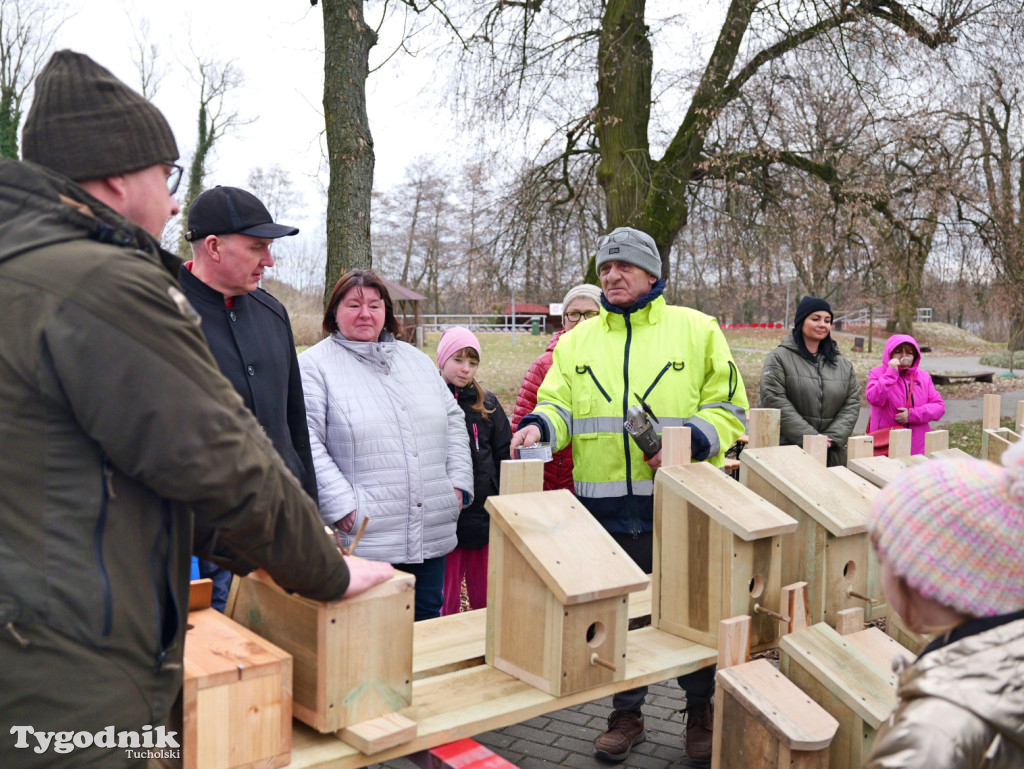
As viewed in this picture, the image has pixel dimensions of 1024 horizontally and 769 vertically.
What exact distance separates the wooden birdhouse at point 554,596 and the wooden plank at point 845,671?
569 millimetres

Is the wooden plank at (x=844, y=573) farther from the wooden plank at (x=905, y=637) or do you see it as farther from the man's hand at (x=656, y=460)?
the man's hand at (x=656, y=460)

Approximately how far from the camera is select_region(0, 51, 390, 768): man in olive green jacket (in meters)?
1.30

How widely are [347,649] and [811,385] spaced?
14.1ft

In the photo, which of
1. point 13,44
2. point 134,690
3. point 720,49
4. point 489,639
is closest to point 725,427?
point 489,639

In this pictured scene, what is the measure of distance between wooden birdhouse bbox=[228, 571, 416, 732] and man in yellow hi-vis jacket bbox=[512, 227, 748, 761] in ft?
4.63

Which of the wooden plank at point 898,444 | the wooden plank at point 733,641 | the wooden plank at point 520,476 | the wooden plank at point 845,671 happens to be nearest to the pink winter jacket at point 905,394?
the wooden plank at point 898,444

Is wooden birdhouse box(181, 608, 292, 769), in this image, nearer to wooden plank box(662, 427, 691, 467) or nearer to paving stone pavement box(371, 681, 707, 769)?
wooden plank box(662, 427, 691, 467)

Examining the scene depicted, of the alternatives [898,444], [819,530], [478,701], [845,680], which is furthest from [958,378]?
[478,701]

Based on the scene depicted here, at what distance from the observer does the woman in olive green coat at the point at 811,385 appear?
5.43m

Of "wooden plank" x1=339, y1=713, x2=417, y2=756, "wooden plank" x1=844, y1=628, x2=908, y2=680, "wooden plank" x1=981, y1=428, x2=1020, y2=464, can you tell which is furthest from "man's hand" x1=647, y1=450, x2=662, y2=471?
"wooden plank" x1=981, y1=428, x2=1020, y2=464

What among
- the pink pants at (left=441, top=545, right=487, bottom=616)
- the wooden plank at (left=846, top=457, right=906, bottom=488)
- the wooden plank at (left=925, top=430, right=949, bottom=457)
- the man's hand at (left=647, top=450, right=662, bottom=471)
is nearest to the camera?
the man's hand at (left=647, top=450, right=662, bottom=471)

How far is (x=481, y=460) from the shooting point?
4.21 metres

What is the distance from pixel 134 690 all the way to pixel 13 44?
2319 centimetres

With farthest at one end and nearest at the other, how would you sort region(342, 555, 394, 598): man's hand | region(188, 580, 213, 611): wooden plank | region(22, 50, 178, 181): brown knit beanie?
region(188, 580, 213, 611): wooden plank → region(342, 555, 394, 598): man's hand → region(22, 50, 178, 181): brown knit beanie
